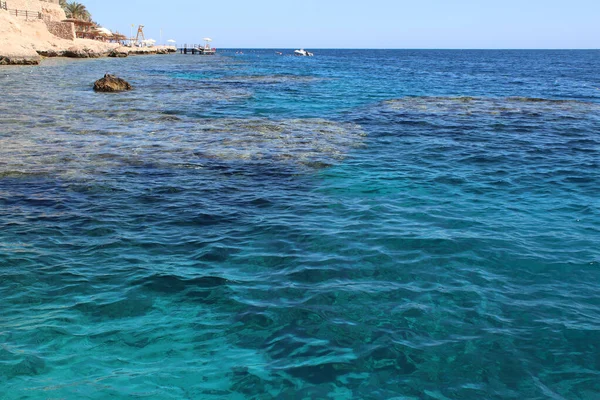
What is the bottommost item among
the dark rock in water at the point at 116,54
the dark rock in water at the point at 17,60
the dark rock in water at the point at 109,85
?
the dark rock in water at the point at 109,85

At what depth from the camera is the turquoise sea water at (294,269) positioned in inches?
239

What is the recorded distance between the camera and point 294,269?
28.8ft

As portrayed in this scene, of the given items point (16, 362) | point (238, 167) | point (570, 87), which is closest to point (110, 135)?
point (238, 167)

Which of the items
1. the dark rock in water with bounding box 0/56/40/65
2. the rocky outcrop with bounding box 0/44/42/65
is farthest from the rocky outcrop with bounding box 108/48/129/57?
the dark rock in water with bounding box 0/56/40/65

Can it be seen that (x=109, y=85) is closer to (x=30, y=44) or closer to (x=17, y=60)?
(x=17, y=60)

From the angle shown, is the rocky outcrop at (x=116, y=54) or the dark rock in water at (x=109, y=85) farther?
the rocky outcrop at (x=116, y=54)

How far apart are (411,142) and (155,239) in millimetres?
13313

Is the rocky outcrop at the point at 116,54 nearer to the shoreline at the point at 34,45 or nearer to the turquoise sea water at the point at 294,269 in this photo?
the shoreline at the point at 34,45

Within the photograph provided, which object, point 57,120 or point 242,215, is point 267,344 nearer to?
point 242,215

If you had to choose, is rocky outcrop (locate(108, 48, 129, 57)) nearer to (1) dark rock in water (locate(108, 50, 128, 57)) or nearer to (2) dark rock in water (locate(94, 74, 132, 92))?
(1) dark rock in water (locate(108, 50, 128, 57))

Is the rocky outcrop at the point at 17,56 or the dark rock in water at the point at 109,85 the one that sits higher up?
the rocky outcrop at the point at 17,56

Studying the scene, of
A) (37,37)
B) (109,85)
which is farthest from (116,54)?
(109,85)

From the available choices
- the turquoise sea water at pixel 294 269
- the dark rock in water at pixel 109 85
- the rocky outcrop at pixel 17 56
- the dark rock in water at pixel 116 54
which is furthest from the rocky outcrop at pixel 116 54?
the turquoise sea water at pixel 294 269

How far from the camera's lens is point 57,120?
877 inches
